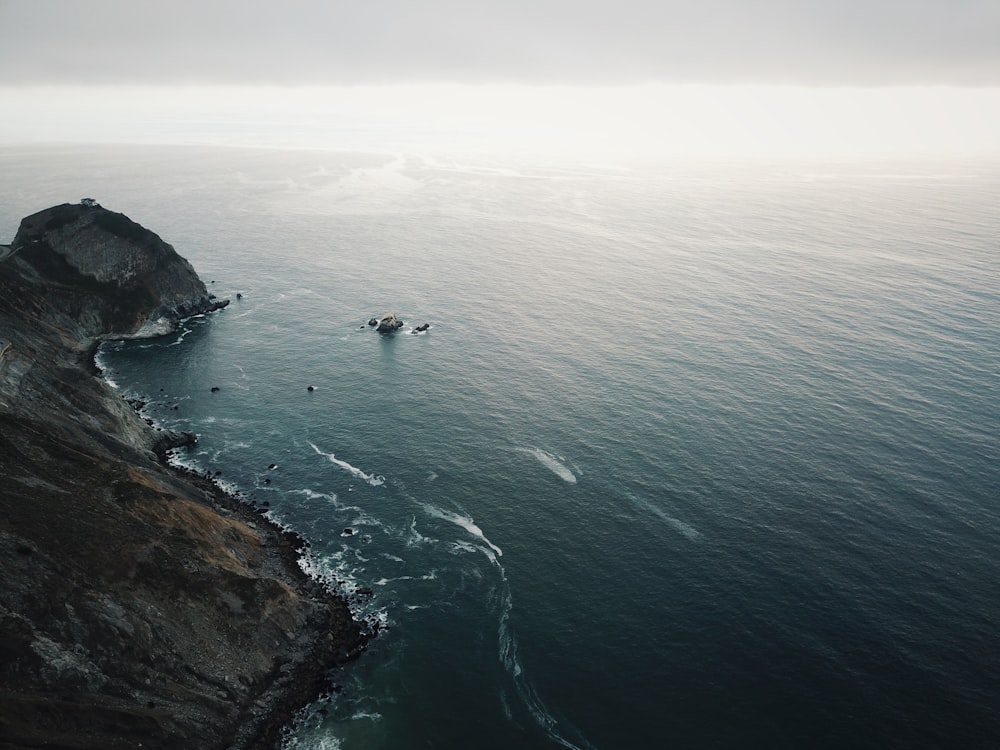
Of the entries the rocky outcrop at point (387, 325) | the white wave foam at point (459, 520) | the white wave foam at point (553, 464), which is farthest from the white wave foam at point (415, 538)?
the rocky outcrop at point (387, 325)

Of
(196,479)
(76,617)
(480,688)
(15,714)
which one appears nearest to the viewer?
(15,714)

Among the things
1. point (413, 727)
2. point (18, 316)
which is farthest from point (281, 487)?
point (18, 316)

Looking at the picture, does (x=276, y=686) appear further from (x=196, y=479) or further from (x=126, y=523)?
(x=196, y=479)

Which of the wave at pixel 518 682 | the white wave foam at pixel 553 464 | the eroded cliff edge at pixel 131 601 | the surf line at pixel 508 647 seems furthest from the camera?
the white wave foam at pixel 553 464

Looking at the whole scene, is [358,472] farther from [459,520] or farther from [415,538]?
[459,520]

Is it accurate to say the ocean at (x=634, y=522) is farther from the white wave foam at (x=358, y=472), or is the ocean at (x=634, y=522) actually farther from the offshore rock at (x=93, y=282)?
the offshore rock at (x=93, y=282)

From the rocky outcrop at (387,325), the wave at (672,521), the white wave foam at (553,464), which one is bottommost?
the wave at (672,521)

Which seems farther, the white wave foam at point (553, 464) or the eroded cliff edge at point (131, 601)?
the white wave foam at point (553, 464)
